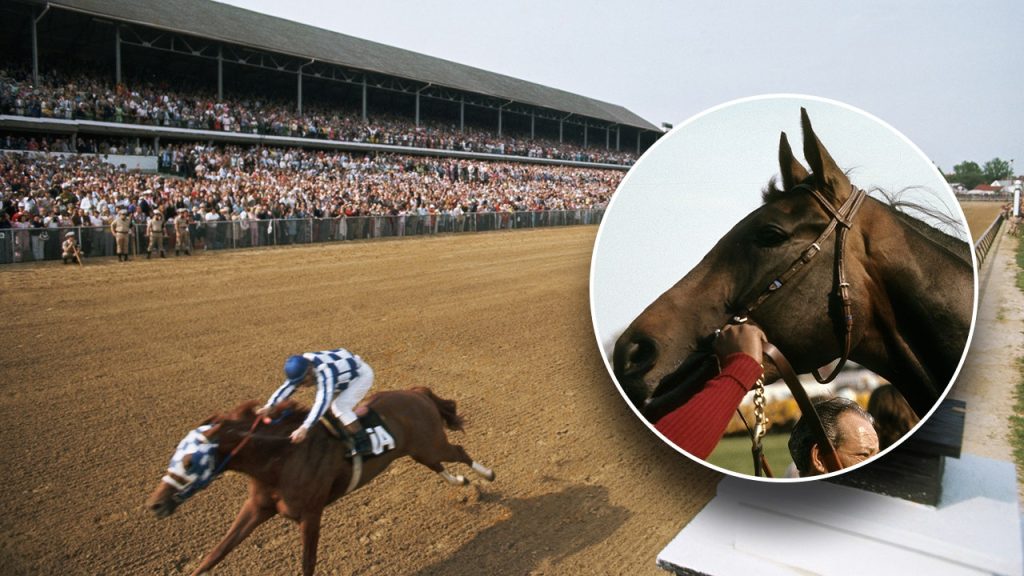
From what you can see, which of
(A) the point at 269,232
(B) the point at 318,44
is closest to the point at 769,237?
(A) the point at 269,232

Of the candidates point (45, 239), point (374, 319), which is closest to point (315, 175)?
point (45, 239)

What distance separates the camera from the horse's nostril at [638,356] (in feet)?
5.01

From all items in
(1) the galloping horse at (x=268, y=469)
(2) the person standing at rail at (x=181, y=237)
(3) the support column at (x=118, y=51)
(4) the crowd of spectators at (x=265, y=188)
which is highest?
(3) the support column at (x=118, y=51)

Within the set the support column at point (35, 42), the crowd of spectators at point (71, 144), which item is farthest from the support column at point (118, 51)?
the crowd of spectators at point (71, 144)

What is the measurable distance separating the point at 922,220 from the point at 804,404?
0.47 m

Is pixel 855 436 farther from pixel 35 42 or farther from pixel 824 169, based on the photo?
pixel 35 42

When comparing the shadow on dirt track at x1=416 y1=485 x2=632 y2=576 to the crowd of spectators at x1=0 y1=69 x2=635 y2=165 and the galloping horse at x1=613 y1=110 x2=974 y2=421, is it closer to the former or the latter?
the galloping horse at x1=613 y1=110 x2=974 y2=421

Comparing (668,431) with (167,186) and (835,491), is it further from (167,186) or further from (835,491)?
(167,186)

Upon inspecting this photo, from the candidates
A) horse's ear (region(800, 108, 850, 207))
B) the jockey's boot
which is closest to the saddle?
the jockey's boot

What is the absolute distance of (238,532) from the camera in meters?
4.14

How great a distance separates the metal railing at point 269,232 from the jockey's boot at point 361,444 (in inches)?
587

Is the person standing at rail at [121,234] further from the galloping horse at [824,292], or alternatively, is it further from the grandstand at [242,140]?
the galloping horse at [824,292]

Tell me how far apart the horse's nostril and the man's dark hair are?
1.24 feet

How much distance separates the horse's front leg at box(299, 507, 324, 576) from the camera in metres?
4.18
